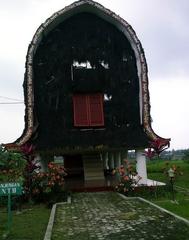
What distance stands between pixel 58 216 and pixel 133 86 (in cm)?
935

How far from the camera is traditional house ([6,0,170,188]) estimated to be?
1984 centimetres

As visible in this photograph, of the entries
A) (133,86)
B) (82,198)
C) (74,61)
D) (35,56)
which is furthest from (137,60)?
(82,198)

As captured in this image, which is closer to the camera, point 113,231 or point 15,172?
point 113,231

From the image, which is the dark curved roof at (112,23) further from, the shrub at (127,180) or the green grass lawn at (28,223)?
the green grass lawn at (28,223)

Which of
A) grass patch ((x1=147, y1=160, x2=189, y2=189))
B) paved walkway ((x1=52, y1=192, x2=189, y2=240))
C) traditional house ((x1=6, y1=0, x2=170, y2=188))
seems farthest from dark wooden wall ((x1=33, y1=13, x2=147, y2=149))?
paved walkway ((x1=52, y1=192, x2=189, y2=240))

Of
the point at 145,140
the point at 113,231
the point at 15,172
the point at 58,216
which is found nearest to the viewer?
the point at 113,231

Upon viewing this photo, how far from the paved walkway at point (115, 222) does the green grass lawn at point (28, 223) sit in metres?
0.39

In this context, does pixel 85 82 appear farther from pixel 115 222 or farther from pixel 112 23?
pixel 115 222

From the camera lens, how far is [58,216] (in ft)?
42.1

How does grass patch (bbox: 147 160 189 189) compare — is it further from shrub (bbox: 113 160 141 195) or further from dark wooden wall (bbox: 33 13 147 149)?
shrub (bbox: 113 160 141 195)

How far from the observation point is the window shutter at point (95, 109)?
20.2m

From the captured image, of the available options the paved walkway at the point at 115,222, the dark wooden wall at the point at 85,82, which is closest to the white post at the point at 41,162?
the dark wooden wall at the point at 85,82

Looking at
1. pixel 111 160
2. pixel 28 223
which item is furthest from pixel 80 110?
pixel 111 160

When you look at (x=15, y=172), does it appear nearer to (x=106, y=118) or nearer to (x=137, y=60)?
(x=106, y=118)
